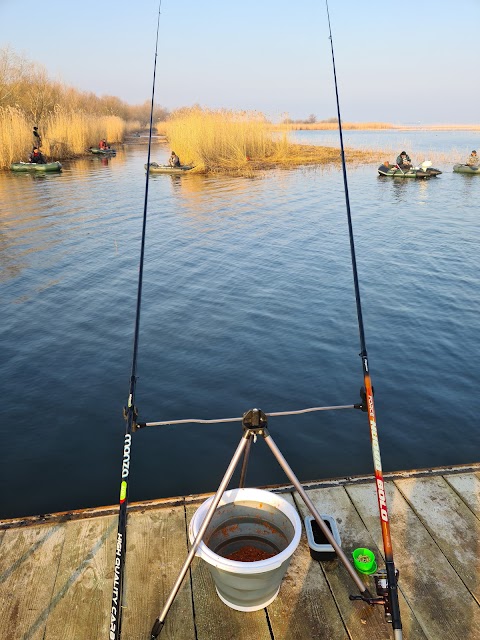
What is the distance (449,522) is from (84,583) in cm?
266

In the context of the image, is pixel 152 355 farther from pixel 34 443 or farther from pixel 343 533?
pixel 343 533

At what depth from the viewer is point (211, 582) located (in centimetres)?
330

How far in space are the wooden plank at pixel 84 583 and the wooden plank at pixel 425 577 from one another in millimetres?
1879

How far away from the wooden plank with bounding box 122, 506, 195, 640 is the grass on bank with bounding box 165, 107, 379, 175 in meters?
27.0

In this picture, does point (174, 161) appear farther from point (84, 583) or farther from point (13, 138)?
point (84, 583)

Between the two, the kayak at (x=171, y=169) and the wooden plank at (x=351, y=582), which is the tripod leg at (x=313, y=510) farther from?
the kayak at (x=171, y=169)

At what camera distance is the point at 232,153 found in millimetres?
31375

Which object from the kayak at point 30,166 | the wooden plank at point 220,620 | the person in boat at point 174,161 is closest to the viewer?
the wooden plank at point 220,620

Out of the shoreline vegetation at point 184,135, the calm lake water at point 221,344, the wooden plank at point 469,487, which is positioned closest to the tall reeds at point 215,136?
the shoreline vegetation at point 184,135

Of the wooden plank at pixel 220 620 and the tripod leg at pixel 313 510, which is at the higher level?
the tripod leg at pixel 313 510

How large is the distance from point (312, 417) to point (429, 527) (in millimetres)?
3704

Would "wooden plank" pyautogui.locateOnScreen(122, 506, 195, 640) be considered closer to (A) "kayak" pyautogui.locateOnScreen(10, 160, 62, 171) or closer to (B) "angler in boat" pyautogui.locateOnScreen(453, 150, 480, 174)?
(A) "kayak" pyautogui.locateOnScreen(10, 160, 62, 171)

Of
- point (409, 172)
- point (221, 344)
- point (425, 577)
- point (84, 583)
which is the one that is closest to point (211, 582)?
point (84, 583)

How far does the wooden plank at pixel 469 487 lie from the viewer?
12.9 ft
